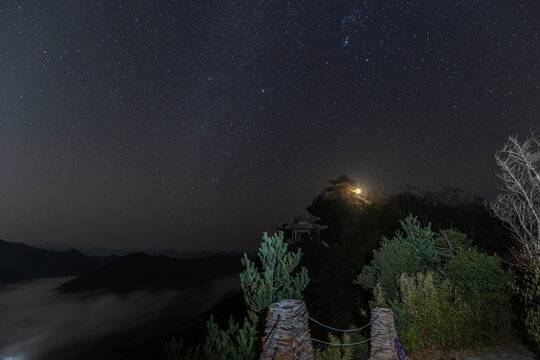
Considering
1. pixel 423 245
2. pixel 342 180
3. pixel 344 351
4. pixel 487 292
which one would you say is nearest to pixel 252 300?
pixel 344 351

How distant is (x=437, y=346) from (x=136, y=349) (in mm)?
109650

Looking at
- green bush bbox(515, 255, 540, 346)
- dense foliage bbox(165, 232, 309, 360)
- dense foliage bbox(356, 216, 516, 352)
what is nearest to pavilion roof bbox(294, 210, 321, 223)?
dense foliage bbox(356, 216, 516, 352)

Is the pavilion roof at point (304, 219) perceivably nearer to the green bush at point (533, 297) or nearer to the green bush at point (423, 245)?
the green bush at point (423, 245)

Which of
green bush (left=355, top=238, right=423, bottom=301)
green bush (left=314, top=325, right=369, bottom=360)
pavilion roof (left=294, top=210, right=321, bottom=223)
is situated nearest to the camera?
green bush (left=314, top=325, right=369, bottom=360)

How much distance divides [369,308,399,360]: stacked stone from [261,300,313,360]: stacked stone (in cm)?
267

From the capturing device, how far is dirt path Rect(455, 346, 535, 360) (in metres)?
7.96

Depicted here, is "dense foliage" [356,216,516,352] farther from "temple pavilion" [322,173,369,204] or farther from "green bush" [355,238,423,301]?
"temple pavilion" [322,173,369,204]

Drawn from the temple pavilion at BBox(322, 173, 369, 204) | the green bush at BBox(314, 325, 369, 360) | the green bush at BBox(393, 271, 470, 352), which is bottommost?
the green bush at BBox(314, 325, 369, 360)

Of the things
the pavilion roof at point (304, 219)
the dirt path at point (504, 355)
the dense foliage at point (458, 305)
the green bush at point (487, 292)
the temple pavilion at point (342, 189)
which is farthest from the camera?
the temple pavilion at point (342, 189)

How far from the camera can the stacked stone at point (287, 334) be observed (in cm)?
485

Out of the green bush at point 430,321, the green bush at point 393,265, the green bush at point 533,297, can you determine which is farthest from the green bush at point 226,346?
the green bush at point 393,265

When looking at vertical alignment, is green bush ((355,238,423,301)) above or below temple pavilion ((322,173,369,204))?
below

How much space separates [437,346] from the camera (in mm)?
8312

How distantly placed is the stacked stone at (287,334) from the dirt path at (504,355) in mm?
6125
